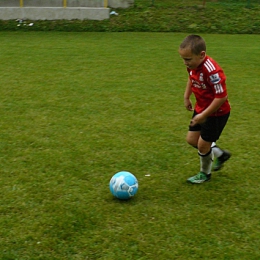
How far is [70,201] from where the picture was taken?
3611 mm

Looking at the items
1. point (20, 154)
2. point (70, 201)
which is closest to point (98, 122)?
point (20, 154)

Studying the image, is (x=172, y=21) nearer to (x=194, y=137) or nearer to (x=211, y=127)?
(x=194, y=137)

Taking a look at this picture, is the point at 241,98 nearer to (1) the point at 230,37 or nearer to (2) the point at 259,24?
(1) the point at 230,37

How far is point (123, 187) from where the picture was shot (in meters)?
3.56

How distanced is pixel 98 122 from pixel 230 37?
9411mm

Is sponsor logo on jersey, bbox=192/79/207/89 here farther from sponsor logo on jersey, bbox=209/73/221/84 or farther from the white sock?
the white sock

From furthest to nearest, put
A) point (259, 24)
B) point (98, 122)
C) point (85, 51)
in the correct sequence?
point (259, 24) < point (85, 51) < point (98, 122)

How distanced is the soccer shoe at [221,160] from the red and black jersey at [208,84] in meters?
0.52

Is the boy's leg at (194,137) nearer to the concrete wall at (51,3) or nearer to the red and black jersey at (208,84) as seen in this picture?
the red and black jersey at (208,84)

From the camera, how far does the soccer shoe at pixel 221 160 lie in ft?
13.7

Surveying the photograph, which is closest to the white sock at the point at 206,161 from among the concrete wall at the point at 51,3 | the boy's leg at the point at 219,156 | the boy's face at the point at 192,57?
the boy's leg at the point at 219,156

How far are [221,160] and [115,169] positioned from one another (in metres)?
1.02

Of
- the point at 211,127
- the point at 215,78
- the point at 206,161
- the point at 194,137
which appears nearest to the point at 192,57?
the point at 215,78

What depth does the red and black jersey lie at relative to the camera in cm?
355
